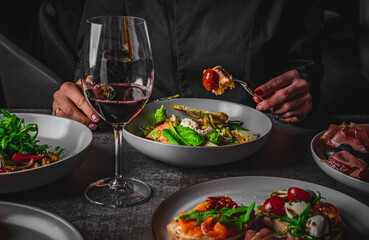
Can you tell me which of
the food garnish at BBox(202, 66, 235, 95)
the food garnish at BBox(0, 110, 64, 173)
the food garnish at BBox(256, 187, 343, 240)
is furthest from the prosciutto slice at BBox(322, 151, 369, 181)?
the food garnish at BBox(0, 110, 64, 173)

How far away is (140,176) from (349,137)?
69 centimetres

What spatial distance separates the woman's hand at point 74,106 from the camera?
5.12 ft

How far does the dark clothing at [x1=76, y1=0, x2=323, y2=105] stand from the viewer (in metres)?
2.18

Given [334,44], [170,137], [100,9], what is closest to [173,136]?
[170,137]

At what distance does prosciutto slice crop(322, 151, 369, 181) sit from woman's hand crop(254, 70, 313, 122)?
549mm

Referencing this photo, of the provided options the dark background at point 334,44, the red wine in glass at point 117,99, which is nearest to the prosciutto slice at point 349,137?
the red wine in glass at point 117,99

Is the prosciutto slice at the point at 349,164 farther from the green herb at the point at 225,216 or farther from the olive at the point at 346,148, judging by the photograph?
the green herb at the point at 225,216

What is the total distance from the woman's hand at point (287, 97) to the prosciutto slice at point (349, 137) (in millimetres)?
381

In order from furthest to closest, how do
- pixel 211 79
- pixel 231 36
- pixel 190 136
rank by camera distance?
pixel 231 36 → pixel 211 79 → pixel 190 136

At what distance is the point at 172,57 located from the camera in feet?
7.61

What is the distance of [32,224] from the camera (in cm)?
83

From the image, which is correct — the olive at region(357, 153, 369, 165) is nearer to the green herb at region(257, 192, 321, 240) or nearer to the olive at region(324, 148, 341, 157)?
the olive at region(324, 148, 341, 157)

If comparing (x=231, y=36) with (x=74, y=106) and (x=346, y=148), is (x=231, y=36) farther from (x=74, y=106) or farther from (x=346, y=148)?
(x=346, y=148)

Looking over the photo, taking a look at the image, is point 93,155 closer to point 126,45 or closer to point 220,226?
point 126,45
